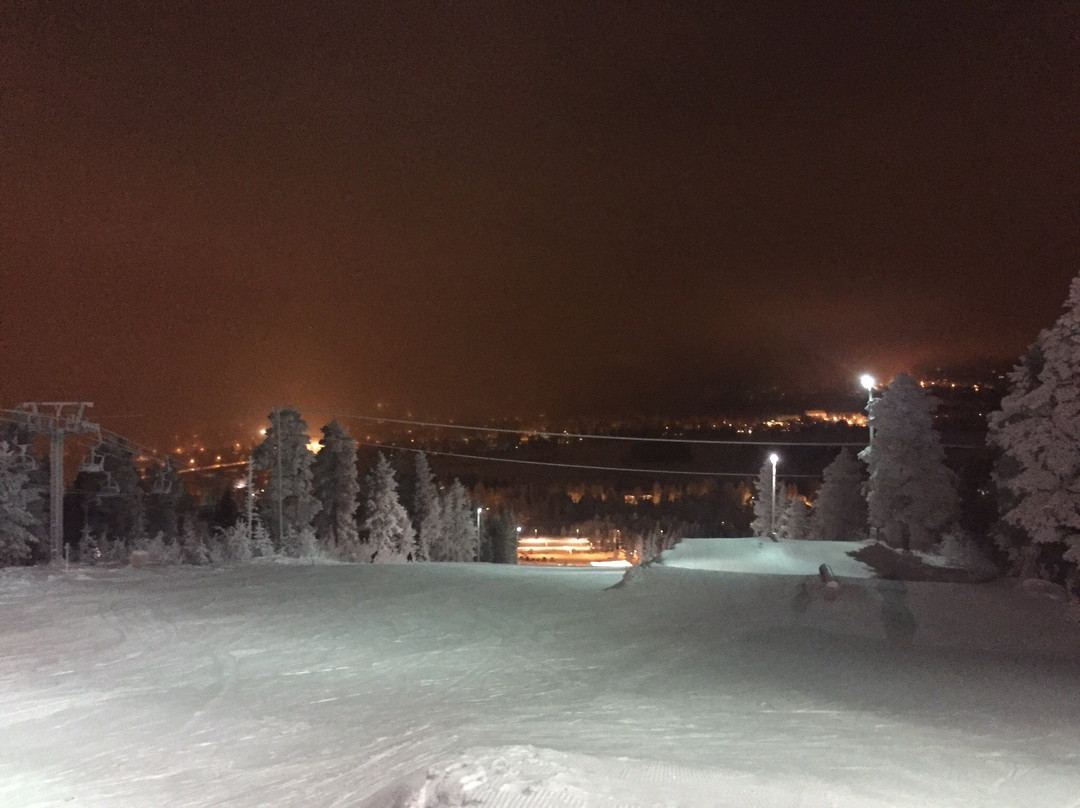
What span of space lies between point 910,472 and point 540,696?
107 ft

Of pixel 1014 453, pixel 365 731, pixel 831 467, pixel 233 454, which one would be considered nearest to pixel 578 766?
pixel 365 731

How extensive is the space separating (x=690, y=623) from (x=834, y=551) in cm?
1508

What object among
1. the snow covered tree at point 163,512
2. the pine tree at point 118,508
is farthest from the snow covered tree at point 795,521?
the pine tree at point 118,508

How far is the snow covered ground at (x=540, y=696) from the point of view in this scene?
7.32m

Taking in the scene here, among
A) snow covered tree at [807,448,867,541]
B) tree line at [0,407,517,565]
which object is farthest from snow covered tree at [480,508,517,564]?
snow covered tree at [807,448,867,541]

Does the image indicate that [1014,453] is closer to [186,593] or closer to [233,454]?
[186,593]

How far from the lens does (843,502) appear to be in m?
54.8

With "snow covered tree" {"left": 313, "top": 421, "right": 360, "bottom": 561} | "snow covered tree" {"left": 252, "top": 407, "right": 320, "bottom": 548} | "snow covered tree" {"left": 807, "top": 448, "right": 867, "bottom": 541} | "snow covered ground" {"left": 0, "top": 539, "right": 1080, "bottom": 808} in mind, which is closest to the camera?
"snow covered ground" {"left": 0, "top": 539, "right": 1080, "bottom": 808}

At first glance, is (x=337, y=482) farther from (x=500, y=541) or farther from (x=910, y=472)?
(x=910, y=472)

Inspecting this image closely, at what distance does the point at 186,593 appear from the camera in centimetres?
2089

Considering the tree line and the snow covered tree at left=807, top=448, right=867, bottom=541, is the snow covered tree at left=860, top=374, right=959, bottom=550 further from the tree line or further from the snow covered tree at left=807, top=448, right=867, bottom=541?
the tree line

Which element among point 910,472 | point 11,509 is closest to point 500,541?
point 11,509

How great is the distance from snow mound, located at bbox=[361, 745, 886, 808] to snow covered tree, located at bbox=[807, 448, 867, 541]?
163ft

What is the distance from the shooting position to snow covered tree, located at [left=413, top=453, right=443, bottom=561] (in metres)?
67.2
